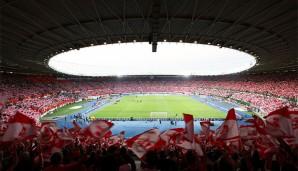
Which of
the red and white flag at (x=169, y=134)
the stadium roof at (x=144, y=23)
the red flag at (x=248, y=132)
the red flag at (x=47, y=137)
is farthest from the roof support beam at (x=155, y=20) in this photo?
the red flag at (x=47, y=137)

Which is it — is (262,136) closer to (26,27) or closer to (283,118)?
(283,118)

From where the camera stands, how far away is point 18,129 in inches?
228

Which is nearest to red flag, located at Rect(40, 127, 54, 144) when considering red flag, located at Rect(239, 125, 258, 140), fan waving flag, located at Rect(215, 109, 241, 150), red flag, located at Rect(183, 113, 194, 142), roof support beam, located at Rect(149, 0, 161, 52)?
red flag, located at Rect(183, 113, 194, 142)

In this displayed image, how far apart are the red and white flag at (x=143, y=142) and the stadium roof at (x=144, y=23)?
8.42 meters

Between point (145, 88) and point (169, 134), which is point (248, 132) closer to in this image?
point (169, 134)

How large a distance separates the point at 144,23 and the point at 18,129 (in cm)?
1206

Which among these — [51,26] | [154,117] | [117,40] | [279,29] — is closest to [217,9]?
[279,29]

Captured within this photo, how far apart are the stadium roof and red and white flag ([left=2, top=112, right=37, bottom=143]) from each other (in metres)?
8.01

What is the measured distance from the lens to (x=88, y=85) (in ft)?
269

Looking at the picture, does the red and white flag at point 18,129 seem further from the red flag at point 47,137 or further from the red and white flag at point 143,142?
the red and white flag at point 143,142

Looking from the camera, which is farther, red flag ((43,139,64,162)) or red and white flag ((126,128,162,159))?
red flag ((43,139,64,162))

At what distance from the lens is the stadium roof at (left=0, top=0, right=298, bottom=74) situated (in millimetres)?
11703

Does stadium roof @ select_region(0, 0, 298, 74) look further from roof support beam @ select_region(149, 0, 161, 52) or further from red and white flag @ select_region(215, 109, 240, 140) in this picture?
red and white flag @ select_region(215, 109, 240, 140)

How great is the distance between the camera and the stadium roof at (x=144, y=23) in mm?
11703
